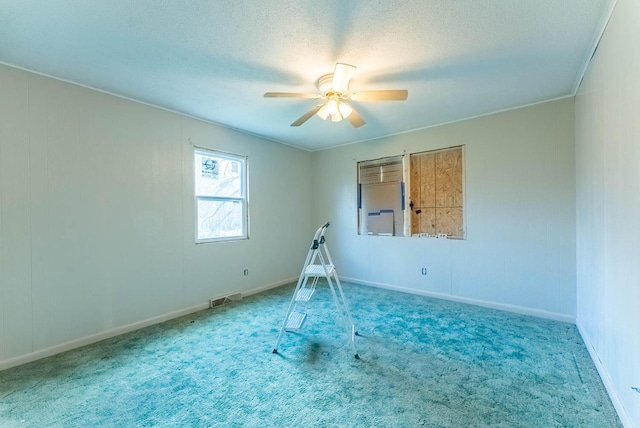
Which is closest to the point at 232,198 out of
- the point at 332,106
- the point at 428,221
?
the point at 332,106

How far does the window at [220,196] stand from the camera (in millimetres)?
3979

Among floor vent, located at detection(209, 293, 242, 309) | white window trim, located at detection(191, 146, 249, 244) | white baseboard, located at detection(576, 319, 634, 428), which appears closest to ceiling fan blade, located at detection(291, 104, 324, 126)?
white window trim, located at detection(191, 146, 249, 244)

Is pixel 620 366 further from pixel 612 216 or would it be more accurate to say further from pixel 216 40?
pixel 216 40

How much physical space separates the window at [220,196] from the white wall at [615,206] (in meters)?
4.11

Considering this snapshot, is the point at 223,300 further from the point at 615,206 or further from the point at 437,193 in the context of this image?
the point at 615,206

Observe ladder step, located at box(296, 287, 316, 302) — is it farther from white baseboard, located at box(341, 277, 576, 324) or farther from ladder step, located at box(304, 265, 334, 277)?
white baseboard, located at box(341, 277, 576, 324)

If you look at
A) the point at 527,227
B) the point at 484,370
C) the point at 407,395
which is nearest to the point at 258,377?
the point at 407,395

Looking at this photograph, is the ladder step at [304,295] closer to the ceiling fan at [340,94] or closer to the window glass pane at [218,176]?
the ceiling fan at [340,94]

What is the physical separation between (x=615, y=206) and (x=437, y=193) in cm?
254

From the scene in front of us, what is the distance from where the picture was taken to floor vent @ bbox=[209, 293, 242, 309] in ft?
13.0

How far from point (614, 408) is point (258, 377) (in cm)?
245

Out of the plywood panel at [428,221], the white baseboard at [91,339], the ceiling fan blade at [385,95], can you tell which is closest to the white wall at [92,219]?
the white baseboard at [91,339]

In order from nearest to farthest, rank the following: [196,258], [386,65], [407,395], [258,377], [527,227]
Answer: [407,395] < [258,377] < [386,65] < [527,227] < [196,258]

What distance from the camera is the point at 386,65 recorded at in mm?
2471
